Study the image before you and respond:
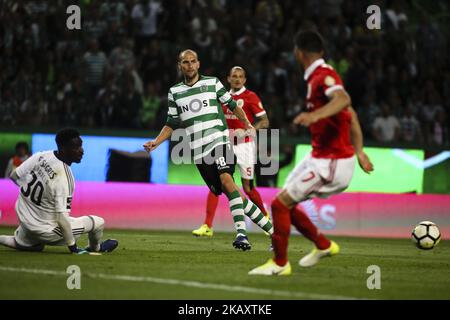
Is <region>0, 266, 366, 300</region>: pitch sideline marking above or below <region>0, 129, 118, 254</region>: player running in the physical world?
below

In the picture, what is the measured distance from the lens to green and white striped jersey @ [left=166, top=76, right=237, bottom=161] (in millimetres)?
13000

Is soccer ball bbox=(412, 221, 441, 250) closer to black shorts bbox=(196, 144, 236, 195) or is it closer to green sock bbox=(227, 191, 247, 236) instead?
green sock bbox=(227, 191, 247, 236)

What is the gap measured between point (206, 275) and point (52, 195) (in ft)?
7.97

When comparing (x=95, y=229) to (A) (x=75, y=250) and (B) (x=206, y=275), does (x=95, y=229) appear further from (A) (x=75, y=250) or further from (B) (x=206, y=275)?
(B) (x=206, y=275)

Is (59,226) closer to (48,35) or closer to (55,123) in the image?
(55,123)

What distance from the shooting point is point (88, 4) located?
21531 millimetres

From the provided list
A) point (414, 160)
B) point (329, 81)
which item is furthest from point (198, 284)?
point (414, 160)

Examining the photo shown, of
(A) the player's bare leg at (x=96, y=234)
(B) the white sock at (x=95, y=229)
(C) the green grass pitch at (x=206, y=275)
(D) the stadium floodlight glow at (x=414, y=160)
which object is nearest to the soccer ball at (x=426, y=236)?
(C) the green grass pitch at (x=206, y=275)

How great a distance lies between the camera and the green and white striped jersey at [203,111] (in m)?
13.0

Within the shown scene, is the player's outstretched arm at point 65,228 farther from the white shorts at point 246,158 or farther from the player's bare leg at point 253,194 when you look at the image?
the white shorts at point 246,158

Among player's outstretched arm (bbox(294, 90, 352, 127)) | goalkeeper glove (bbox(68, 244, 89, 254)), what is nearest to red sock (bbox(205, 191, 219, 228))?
goalkeeper glove (bbox(68, 244, 89, 254))
